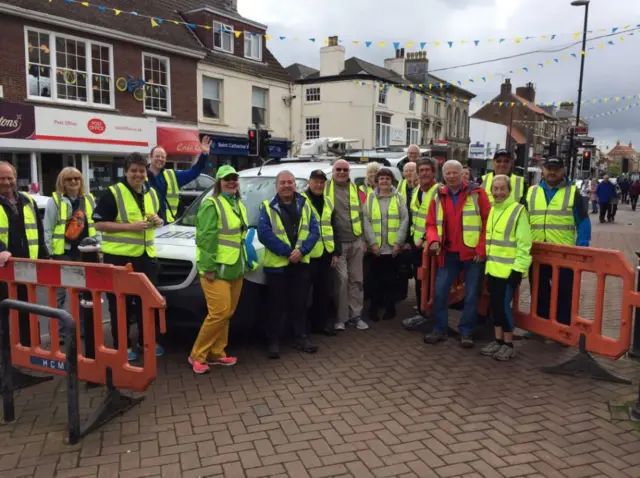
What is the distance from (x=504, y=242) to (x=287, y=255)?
7.11 feet

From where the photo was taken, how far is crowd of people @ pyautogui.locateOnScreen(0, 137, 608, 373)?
4.71 meters

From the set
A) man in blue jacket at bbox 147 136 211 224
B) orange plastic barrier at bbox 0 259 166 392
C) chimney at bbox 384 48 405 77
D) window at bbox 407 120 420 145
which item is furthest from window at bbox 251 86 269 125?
orange plastic barrier at bbox 0 259 166 392

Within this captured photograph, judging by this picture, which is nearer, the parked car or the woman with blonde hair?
the parked car

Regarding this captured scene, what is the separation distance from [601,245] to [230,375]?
12.6m

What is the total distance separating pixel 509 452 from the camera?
3.58 meters

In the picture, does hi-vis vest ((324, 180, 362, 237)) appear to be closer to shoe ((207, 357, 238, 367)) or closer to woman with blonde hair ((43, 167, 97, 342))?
shoe ((207, 357, 238, 367))

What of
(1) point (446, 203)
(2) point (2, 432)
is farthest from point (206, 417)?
(1) point (446, 203)

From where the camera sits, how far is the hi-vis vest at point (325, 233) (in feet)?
18.5

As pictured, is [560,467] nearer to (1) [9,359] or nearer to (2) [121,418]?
(2) [121,418]

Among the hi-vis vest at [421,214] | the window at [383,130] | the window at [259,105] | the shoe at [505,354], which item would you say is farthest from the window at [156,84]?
the shoe at [505,354]

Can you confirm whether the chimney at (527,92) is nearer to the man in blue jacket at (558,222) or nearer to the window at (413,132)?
the window at (413,132)

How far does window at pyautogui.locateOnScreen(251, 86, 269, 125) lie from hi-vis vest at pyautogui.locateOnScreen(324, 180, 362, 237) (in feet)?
67.0

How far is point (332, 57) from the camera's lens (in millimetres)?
34719

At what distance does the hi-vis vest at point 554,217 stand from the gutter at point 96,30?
1741cm
